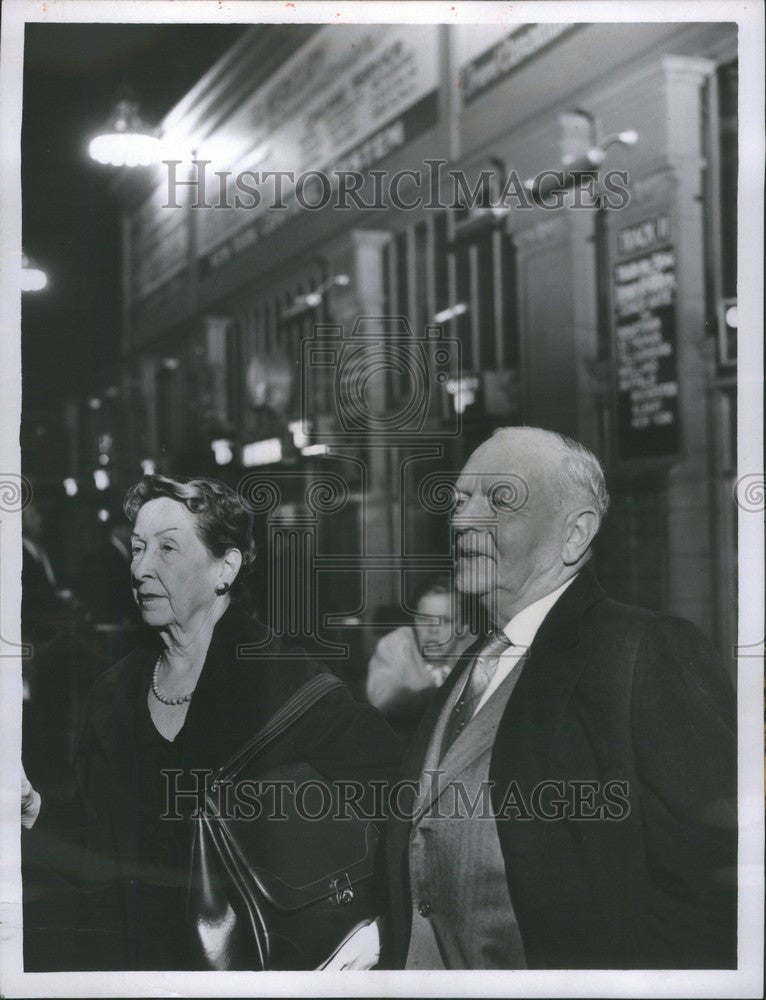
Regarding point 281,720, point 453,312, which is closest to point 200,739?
point 281,720

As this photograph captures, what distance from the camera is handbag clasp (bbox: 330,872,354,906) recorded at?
2920 mm

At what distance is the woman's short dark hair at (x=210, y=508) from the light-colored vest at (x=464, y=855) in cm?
72

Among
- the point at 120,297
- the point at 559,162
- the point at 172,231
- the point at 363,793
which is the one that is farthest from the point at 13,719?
the point at 559,162

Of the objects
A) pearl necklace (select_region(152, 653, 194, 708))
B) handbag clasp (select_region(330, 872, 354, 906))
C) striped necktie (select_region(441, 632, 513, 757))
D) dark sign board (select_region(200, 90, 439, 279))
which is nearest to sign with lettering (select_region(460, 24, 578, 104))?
dark sign board (select_region(200, 90, 439, 279))

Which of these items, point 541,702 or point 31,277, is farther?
point 31,277

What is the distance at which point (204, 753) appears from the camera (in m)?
2.93

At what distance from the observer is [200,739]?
2941mm

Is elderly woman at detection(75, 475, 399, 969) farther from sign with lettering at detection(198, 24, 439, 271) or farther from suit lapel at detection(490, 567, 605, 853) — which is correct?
sign with lettering at detection(198, 24, 439, 271)

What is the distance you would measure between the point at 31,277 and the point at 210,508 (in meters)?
0.82

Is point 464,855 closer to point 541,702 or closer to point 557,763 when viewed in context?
point 557,763

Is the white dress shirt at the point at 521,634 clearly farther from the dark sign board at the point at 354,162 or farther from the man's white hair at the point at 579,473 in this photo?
the dark sign board at the point at 354,162

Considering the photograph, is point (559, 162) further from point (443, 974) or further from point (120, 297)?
point (443, 974)

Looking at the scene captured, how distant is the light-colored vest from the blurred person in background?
0.08 meters

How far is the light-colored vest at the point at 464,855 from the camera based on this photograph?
9.38ft
